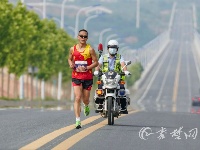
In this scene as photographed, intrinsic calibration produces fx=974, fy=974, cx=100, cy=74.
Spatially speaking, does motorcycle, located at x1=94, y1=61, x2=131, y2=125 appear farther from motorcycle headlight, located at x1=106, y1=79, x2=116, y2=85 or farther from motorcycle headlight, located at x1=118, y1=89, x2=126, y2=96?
motorcycle headlight, located at x1=118, y1=89, x2=126, y2=96

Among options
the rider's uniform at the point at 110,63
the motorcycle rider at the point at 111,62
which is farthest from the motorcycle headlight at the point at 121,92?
the rider's uniform at the point at 110,63

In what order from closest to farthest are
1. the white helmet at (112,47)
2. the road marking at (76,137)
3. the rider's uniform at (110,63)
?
the road marking at (76,137), the white helmet at (112,47), the rider's uniform at (110,63)

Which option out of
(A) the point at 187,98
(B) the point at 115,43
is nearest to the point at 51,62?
(A) the point at 187,98

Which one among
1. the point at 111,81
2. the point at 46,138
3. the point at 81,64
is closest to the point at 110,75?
the point at 111,81

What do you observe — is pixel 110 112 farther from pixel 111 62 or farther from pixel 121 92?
pixel 111 62

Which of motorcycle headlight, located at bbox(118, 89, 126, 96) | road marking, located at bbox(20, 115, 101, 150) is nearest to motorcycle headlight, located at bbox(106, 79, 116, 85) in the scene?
motorcycle headlight, located at bbox(118, 89, 126, 96)

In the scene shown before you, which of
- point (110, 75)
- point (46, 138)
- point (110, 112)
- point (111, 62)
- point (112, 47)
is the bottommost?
point (46, 138)

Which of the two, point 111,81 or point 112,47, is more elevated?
point 112,47

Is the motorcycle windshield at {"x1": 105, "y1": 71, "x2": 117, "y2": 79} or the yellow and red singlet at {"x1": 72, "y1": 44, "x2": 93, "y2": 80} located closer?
the yellow and red singlet at {"x1": 72, "y1": 44, "x2": 93, "y2": 80}

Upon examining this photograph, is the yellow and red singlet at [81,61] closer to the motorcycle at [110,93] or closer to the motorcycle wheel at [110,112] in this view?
the motorcycle at [110,93]

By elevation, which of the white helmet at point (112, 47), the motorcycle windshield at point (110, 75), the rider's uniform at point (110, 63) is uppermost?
the white helmet at point (112, 47)

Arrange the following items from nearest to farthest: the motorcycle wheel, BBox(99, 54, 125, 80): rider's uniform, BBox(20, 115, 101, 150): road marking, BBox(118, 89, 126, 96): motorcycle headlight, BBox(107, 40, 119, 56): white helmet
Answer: BBox(20, 115, 101, 150): road marking
the motorcycle wheel
BBox(107, 40, 119, 56): white helmet
BBox(99, 54, 125, 80): rider's uniform
BBox(118, 89, 126, 96): motorcycle headlight

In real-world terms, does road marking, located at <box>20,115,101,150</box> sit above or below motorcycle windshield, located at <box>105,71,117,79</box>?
below

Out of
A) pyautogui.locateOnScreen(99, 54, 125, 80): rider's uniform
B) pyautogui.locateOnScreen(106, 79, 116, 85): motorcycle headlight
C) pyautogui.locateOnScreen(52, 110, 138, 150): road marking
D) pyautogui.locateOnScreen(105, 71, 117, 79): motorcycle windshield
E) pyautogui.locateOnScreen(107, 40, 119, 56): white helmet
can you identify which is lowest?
pyautogui.locateOnScreen(52, 110, 138, 150): road marking
